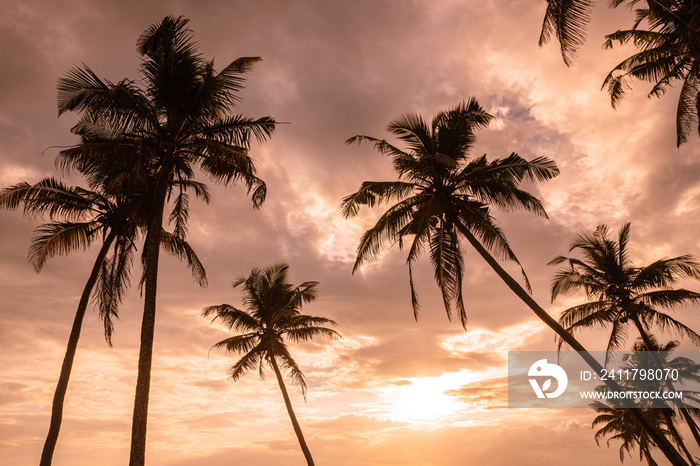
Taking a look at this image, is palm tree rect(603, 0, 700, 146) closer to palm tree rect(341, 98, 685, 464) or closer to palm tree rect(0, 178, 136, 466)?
palm tree rect(341, 98, 685, 464)

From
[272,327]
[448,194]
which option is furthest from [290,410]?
[448,194]

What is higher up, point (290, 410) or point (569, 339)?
point (569, 339)

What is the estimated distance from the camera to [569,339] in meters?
12.4

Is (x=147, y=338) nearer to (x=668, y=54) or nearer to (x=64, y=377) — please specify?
(x=64, y=377)

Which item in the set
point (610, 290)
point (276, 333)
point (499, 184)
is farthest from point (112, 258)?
point (610, 290)

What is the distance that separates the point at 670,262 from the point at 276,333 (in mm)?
19159

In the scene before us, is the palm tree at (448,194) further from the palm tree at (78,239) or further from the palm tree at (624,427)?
the palm tree at (624,427)

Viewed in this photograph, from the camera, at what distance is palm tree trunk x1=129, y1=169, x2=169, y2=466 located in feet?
30.4

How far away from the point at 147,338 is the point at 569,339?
11.3 meters

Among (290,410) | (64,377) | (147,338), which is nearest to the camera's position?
(147,338)

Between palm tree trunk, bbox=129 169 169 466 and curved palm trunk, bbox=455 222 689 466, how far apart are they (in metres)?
9.10

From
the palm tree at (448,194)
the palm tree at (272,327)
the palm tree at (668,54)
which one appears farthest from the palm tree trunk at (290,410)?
the palm tree at (668,54)

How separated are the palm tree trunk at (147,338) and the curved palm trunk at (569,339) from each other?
29.9 ft

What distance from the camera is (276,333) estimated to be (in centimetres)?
2456
